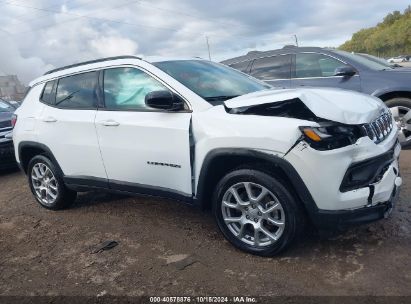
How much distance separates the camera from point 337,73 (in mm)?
6660

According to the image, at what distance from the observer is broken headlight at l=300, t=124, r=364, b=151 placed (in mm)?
3006

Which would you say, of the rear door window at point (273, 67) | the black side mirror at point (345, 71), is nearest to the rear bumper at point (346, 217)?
the black side mirror at point (345, 71)

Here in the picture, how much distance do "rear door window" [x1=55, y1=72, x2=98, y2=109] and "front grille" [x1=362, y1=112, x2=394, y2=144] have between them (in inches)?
107

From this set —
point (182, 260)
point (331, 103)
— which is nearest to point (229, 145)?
point (331, 103)

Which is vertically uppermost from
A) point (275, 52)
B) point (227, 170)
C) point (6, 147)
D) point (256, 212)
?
point (275, 52)

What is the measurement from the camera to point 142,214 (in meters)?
4.80

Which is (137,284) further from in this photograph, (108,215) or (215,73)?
(215,73)

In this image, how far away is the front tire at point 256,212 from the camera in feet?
10.6

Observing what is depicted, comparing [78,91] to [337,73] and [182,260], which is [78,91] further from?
[337,73]

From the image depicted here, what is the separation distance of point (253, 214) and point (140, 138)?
128 centimetres

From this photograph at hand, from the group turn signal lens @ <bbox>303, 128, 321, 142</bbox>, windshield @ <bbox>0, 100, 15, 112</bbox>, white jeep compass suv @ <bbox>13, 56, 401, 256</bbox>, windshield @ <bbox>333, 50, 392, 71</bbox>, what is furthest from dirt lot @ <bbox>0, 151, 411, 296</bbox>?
windshield @ <bbox>0, 100, 15, 112</bbox>

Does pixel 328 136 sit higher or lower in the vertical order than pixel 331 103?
lower

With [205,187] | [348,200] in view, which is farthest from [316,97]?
[205,187]

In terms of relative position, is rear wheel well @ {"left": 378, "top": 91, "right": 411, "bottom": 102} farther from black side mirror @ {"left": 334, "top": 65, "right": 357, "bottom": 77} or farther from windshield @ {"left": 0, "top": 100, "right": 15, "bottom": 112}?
windshield @ {"left": 0, "top": 100, "right": 15, "bottom": 112}
